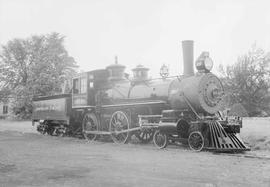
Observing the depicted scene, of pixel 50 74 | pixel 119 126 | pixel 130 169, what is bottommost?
pixel 130 169

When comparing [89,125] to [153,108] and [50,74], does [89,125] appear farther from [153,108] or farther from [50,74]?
[50,74]

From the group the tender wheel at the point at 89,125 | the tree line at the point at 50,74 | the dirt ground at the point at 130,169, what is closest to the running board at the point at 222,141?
the dirt ground at the point at 130,169

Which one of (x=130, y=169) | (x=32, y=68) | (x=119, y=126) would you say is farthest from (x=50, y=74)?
(x=130, y=169)

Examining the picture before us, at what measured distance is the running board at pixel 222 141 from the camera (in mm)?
10758

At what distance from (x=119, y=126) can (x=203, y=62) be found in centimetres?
437

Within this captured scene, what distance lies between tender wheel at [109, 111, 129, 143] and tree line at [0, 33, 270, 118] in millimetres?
14983

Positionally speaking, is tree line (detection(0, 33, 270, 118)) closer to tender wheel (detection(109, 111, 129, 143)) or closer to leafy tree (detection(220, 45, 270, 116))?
leafy tree (detection(220, 45, 270, 116))

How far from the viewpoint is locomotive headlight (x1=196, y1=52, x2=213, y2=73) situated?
11.7 metres

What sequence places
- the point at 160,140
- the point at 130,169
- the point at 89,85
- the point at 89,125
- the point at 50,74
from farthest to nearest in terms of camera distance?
the point at 50,74 → the point at 89,85 → the point at 89,125 → the point at 160,140 → the point at 130,169

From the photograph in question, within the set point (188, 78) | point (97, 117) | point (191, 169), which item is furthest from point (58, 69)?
point (191, 169)

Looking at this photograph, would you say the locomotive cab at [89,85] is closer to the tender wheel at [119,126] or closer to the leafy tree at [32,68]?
the tender wheel at [119,126]

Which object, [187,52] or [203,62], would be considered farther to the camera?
[187,52]

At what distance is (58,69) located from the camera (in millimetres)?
39844

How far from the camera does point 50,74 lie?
38.4 meters
